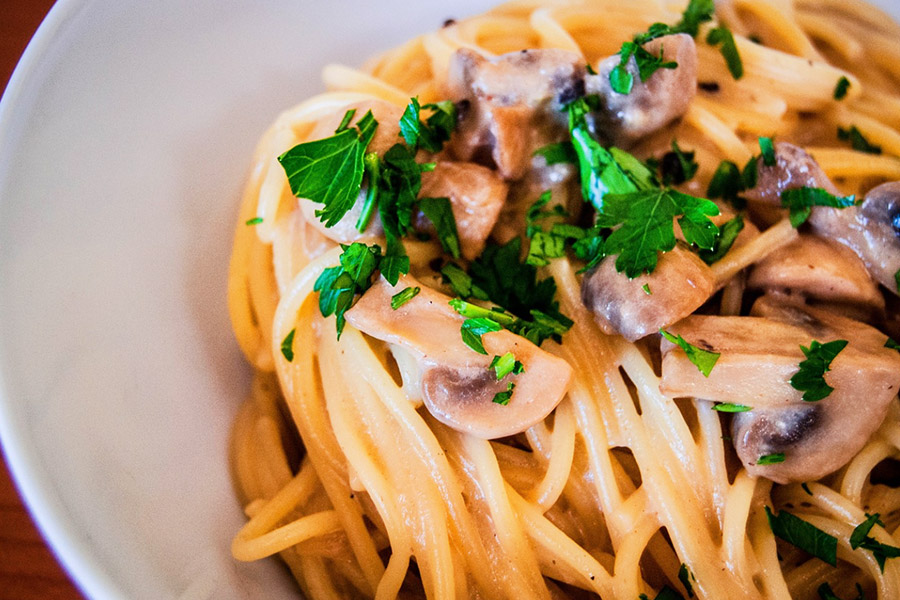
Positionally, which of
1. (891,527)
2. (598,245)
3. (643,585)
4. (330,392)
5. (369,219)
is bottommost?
(891,527)

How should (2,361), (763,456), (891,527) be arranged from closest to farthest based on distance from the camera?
(2,361) < (763,456) < (891,527)

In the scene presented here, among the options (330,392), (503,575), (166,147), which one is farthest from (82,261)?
(503,575)

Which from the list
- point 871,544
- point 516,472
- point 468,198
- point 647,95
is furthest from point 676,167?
point 871,544

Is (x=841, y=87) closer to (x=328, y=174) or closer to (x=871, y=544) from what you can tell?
(x=871, y=544)

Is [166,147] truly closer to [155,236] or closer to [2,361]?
[155,236]

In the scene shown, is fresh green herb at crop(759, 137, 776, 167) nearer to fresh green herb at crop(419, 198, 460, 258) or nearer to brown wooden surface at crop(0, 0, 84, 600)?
fresh green herb at crop(419, 198, 460, 258)

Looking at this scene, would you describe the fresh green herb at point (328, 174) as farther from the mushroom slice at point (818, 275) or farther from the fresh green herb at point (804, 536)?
the fresh green herb at point (804, 536)

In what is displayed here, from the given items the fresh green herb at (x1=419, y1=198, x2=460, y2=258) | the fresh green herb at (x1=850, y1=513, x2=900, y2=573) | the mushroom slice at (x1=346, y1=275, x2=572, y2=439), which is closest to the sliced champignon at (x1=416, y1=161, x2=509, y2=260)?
the fresh green herb at (x1=419, y1=198, x2=460, y2=258)

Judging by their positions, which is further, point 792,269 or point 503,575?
point 792,269
